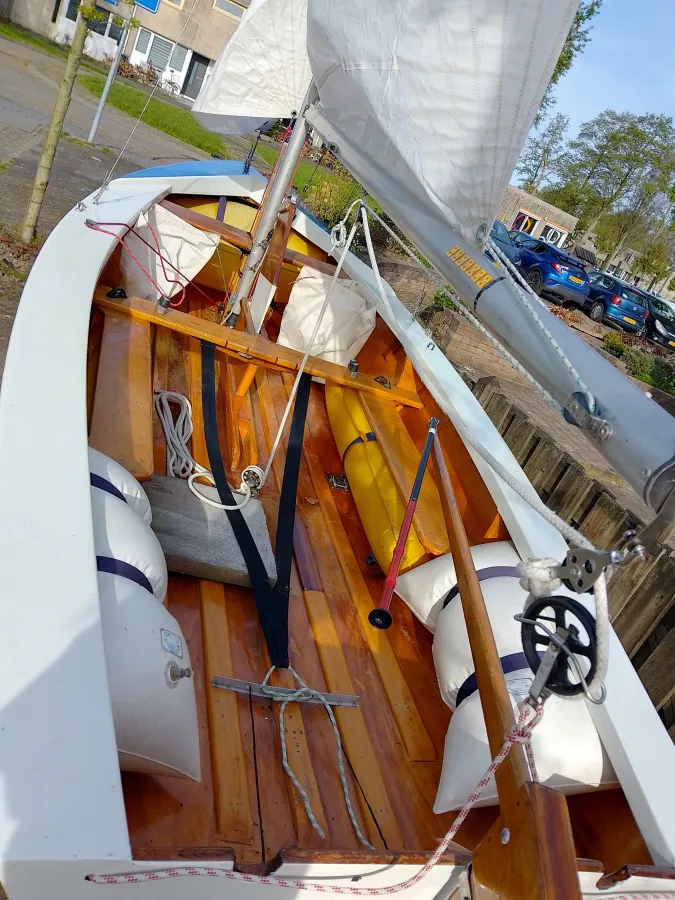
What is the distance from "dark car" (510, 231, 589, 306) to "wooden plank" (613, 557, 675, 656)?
1389 cm

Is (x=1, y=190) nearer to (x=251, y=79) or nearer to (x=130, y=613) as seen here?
(x=251, y=79)

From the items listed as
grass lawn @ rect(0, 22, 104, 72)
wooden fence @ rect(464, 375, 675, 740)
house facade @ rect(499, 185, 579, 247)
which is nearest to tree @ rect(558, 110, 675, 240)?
house facade @ rect(499, 185, 579, 247)

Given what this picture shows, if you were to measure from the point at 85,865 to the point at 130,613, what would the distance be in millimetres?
623

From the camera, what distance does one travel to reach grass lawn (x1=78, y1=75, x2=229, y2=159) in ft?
55.0

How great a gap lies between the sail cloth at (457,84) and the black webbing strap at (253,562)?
146cm

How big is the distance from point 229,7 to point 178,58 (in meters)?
2.67

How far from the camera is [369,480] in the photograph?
3393mm

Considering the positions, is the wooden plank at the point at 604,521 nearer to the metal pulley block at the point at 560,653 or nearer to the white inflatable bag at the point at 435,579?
the white inflatable bag at the point at 435,579

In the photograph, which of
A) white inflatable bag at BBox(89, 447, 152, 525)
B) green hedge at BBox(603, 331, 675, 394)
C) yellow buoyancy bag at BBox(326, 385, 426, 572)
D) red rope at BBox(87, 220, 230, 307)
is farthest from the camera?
green hedge at BBox(603, 331, 675, 394)

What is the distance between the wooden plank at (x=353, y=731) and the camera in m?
2.03

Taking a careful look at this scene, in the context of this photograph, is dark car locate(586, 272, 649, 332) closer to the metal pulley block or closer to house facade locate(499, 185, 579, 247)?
house facade locate(499, 185, 579, 247)

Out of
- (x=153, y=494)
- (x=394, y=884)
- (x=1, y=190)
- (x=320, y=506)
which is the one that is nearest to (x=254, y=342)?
(x=320, y=506)

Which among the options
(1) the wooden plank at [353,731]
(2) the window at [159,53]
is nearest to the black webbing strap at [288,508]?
(1) the wooden plank at [353,731]

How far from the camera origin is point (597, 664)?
119 cm
